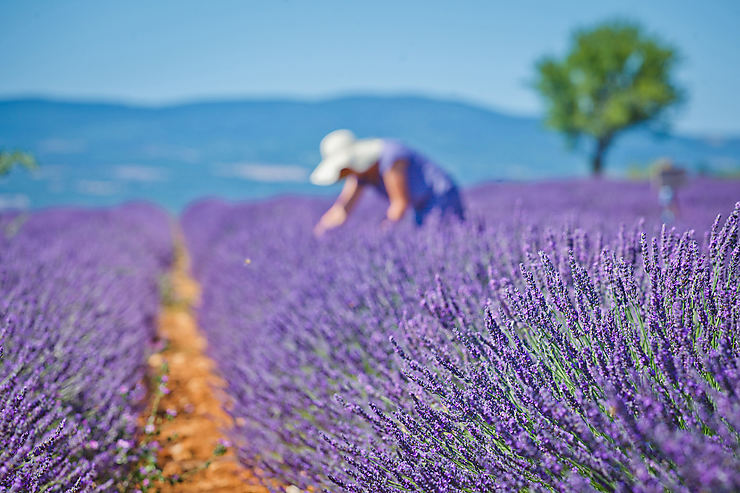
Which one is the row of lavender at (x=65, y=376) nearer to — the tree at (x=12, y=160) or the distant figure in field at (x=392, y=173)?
the tree at (x=12, y=160)

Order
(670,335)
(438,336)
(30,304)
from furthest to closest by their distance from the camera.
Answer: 1. (30,304)
2. (438,336)
3. (670,335)

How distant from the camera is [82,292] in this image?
2.37 m

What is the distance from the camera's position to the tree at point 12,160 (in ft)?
9.15

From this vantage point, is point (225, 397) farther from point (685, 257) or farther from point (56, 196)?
point (56, 196)

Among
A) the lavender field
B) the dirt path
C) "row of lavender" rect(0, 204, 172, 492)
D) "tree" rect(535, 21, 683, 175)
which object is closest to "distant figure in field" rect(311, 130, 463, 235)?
the lavender field

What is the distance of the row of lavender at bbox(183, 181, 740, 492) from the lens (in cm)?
74

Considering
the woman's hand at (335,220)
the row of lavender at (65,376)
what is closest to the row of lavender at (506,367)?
the row of lavender at (65,376)

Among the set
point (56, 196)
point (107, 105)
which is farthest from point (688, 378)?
point (107, 105)

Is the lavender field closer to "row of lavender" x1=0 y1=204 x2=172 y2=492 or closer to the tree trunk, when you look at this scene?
"row of lavender" x1=0 y1=204 x2=172 y2=492

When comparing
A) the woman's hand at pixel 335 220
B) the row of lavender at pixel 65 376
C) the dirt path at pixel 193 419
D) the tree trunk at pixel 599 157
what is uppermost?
the tree trunk at pixel 599 157

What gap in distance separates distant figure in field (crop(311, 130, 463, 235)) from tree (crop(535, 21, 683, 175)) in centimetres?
1601

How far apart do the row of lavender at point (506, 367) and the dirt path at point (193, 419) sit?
208 mm

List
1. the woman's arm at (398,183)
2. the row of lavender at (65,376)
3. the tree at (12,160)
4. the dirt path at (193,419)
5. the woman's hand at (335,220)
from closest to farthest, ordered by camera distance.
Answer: the row of lavender at (65,376) < the dirt path at (193,419) < the tree at (12,160) < the woman's arm at (398,183) < the woman's hand at (335,220)

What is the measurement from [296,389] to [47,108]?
47.6 metres
